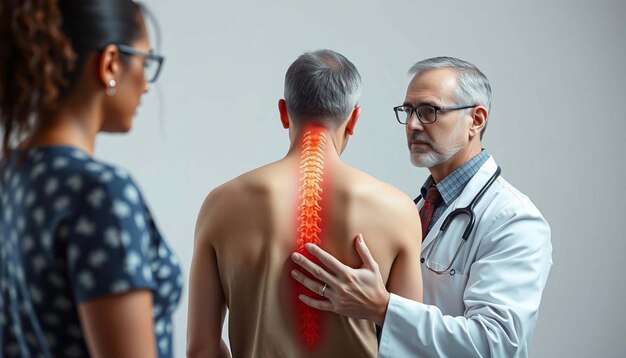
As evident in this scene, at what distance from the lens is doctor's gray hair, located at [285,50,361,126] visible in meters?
1.80

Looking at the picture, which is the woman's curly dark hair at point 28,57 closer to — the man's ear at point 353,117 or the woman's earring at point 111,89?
the woman's earring at point 111,89

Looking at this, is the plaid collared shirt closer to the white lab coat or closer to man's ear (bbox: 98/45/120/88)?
the white lab coat

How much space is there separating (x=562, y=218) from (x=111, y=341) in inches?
128

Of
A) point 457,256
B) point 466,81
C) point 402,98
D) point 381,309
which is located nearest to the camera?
point 381,309

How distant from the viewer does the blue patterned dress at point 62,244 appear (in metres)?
1.07

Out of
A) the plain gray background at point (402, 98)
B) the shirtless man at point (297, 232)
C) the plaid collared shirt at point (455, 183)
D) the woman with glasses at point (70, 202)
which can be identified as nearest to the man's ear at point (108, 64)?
the woman with glasses at point (70, 202)

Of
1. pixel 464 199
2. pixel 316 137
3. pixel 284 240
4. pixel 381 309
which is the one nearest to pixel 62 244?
pixel 284 240

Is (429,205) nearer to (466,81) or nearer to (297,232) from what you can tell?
(466,81)

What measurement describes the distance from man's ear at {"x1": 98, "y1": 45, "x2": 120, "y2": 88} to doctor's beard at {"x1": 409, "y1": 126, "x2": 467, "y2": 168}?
1343 millimetres

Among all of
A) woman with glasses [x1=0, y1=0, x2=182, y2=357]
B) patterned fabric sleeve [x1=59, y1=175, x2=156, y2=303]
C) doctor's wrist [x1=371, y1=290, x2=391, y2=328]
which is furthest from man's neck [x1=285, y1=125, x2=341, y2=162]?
patterned fabric sleeve [x1=59, y1=175, x2=156, y2=303]

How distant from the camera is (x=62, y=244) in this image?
1.09 m

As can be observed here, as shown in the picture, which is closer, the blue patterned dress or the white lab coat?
the blue patterned dress

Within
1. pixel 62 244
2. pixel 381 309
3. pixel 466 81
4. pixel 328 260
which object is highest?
pixel 466 81

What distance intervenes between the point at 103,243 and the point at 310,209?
2.48 ft
